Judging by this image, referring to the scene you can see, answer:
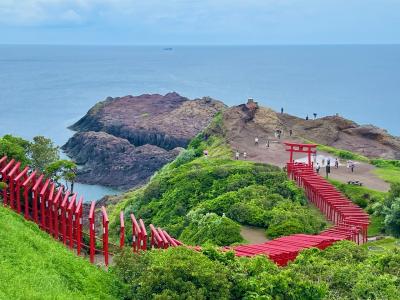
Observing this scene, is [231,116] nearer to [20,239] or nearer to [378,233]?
[378,233]

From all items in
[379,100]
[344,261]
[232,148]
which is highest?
[379,100]

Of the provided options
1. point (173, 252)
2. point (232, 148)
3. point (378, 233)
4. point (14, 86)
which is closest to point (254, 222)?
point (378, 233)

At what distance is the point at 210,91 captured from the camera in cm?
19212

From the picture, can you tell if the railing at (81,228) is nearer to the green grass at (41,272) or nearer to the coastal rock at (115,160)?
the green grass at (41,272)

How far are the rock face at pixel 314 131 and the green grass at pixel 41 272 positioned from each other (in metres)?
35.3

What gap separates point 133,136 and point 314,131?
140 ft

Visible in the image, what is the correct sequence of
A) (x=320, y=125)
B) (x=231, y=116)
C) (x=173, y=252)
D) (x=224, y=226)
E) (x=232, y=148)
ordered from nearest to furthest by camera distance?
1. (x=173, y=252)
2. (x=224, y=226)
3. (x=232, y=148)
4. (x=231, y=116)
5. (x=320, y=125)

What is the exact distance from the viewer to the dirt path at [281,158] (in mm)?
46034

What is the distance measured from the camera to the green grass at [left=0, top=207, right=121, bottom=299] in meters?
19.6

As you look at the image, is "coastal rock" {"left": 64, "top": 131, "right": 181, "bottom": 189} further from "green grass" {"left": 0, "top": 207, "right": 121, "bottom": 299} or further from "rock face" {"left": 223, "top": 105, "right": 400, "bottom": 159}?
"green grass" {"left": 0, "top": 207, "right": 121, "bottom": 299}

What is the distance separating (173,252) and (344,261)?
770 centimetres

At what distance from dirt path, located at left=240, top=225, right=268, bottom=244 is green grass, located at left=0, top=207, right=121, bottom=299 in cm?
1133

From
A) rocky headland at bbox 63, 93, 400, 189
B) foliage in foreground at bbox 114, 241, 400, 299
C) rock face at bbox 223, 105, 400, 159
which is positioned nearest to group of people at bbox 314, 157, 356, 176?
rocky headland at bbox 63, 93, 400, 189

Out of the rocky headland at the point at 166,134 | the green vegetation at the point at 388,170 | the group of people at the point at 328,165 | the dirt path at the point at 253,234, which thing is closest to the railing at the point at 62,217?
the dirt path at the point at 253,234
